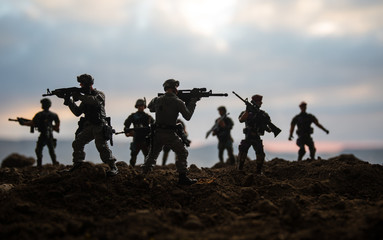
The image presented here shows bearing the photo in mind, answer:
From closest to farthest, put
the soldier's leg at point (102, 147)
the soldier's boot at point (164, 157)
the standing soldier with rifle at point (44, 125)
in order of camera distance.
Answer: the soldier's leg at point (102, 147) < the standing soldier with rifle at point (44, 125) < the soldier's boot at point (164, 157)

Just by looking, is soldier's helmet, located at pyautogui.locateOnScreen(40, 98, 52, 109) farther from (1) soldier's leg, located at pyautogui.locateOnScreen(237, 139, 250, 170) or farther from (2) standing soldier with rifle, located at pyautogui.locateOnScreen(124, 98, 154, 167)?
(1) soldier's leg, located at pyautogui.locateOnScreen(237, 139, 250, 170)

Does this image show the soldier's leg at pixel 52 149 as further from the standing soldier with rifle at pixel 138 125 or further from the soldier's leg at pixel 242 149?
the soldier's leg at pixel 242 149

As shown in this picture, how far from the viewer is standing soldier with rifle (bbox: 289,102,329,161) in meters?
11.9

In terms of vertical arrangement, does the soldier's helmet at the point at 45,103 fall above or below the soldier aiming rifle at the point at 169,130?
above

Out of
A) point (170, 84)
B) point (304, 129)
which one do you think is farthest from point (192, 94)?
point (304, 129)

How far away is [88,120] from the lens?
6988 millimetres

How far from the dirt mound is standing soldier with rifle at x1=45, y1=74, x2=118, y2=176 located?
48 cm

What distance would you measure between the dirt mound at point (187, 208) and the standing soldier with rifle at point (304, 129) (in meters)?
3.87

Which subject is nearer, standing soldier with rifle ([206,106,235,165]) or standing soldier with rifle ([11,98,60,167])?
standing soldier with rifle ([11,98,60,167])

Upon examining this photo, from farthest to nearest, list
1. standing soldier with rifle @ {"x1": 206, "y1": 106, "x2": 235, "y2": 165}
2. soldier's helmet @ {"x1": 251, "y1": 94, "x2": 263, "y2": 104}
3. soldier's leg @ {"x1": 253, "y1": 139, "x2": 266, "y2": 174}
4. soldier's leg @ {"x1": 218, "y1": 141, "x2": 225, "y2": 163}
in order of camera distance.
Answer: soldier's leg @ {"x1": 218, "y1": 141, "x2": 225, "y2": 163} < standing soldier with rifle @ {"x1": 206, "y1": 106, "x2": 235, "y2": 165} < soldier's helmet @ {"x1": 251, "y1": 94, "x2": 263, "y2": 104} < soldier's leg @ {"x1": 253, "y1": 139, "x2": 266, "y2": 174}

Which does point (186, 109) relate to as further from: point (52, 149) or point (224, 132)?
point (52, 149)

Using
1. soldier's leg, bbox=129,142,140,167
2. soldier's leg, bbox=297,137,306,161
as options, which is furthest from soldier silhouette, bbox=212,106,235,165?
soldier's leg, bbox=129,142,140,167

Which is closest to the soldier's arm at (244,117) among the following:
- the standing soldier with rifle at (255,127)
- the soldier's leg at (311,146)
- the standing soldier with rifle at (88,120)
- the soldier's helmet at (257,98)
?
the standing soldier with rifle at (255,127)

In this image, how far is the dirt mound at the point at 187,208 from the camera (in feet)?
14.7
